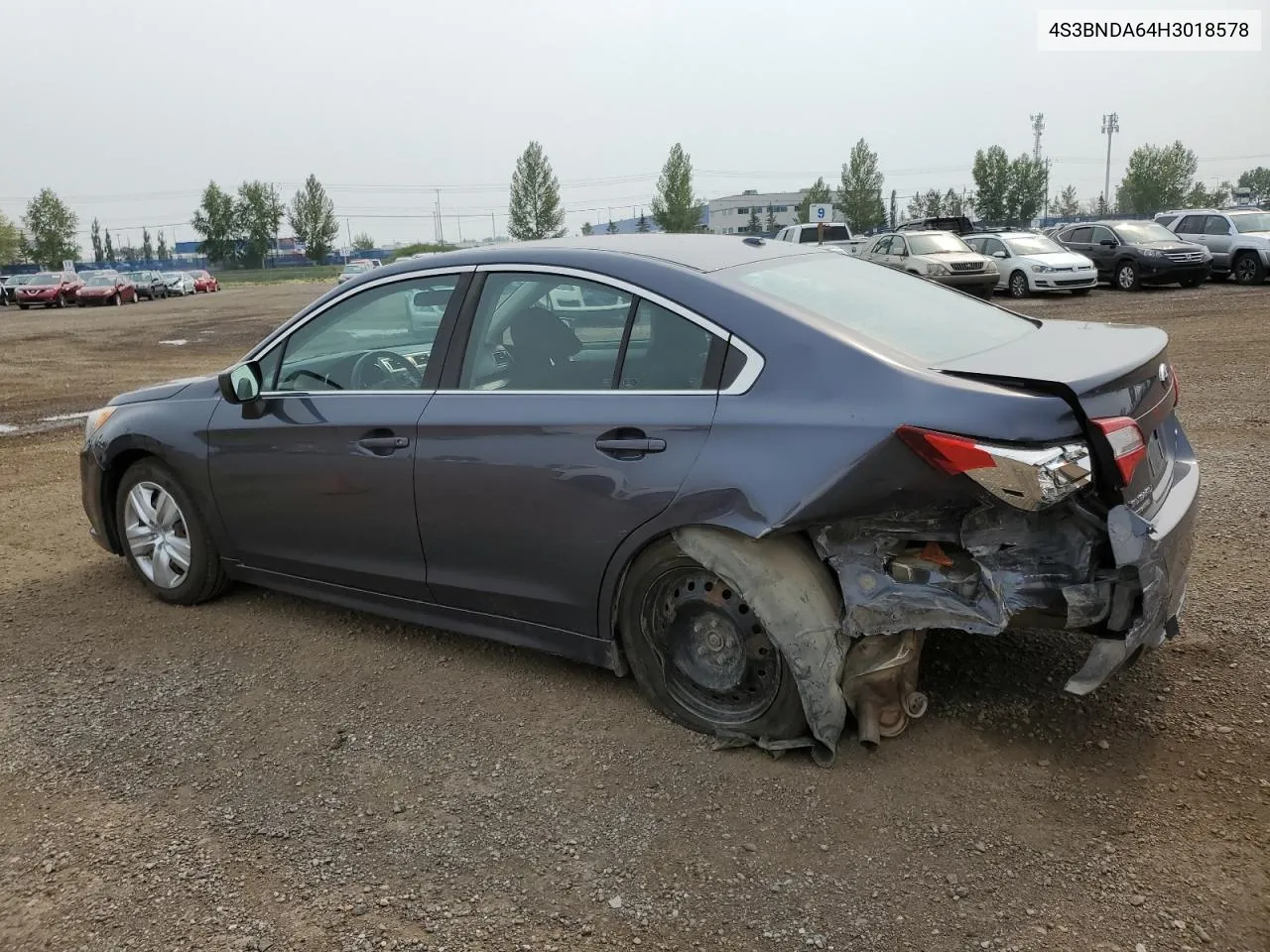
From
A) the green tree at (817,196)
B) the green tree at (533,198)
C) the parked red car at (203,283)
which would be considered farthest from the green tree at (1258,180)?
the parked red car at (203,283)

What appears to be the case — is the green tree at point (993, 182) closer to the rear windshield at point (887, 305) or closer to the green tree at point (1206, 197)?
the green tree at point (1206, 197)

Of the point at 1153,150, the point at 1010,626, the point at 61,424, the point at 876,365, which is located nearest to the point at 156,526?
the point at 876,365

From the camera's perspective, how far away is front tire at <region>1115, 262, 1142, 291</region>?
74.5 feet

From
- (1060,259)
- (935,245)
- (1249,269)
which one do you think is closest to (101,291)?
(935,245)

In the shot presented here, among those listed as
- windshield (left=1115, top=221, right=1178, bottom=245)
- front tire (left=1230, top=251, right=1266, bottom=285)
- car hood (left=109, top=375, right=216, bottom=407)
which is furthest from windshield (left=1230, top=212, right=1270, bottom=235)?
car hood (left=109, top=375, right=216, bottom=407)

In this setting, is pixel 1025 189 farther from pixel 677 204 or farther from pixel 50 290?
pixel 50 290

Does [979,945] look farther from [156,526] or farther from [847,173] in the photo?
[847,173]

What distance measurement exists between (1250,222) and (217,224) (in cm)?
9726

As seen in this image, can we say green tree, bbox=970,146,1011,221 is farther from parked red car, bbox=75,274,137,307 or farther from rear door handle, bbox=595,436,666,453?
rear door handle, bbox=595,436,666,453

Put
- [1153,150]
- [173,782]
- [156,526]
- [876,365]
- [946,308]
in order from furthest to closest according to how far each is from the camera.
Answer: [1153,150] < [156,526] < [946,308] < [173,782] < [876,365]

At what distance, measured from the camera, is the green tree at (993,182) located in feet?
244

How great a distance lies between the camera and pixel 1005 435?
9.28ft

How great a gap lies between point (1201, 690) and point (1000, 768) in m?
0.94

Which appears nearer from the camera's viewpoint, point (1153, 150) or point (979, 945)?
point (979, 945)
